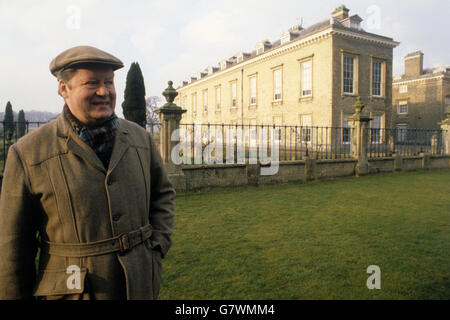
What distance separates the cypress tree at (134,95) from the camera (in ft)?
69.3

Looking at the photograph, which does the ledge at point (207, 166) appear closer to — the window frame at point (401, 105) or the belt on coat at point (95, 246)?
the belt on coat at point (95, 246)

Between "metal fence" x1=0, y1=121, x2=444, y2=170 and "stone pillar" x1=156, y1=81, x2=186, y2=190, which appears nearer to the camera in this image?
"stone pillar" x1=156, y1=81, x2=186, y2=190

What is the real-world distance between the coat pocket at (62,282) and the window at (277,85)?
1062 inches

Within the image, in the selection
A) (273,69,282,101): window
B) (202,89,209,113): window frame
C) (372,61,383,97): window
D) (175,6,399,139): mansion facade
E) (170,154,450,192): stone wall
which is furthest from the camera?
(202,89,209,113): window frame

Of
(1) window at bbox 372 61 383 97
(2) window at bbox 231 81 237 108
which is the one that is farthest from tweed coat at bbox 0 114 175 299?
(2) window at bbox 231 81 237 108

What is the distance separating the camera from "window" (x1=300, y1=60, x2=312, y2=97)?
949 inches

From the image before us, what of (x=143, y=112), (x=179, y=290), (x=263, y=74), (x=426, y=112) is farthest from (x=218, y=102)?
(x=179, y=290)

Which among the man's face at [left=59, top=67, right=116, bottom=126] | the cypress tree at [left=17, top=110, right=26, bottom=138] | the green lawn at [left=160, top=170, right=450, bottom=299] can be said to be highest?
the cypress tree at [left=17, top=110, right=26, bottom=138]

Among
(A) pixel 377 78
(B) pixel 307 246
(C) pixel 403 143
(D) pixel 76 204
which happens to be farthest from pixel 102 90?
(A) pixel 377 78

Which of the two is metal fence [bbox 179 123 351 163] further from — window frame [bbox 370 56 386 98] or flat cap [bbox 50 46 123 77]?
flat cap [bbox 50 46 123 77]

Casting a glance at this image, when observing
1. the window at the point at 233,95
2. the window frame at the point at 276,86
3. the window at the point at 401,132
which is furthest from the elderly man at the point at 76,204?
the window at the point at 233,95

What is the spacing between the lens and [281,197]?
8.73m

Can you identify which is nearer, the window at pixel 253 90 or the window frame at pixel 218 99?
the window at pixel 253 90
